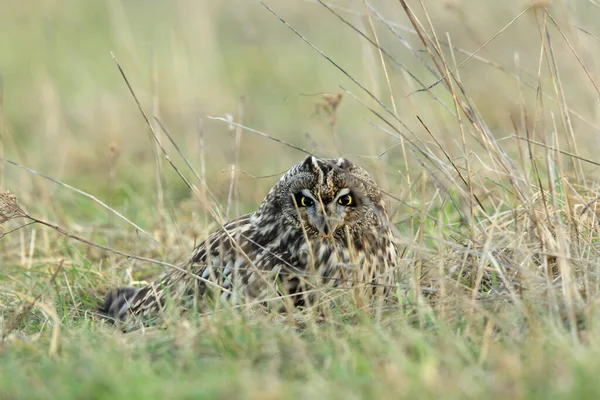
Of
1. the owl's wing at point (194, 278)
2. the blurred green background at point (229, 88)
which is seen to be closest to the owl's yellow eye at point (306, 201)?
the owl's wing at point (194, 278)

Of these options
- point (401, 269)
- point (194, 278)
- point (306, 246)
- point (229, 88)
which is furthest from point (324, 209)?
point (229, 88)

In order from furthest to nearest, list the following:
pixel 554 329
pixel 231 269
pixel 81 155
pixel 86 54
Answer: pixel 86 54 < pixel 81 155 < pixel 231 269 < pixel 554 329

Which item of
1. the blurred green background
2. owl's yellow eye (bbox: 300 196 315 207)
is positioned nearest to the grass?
the blurred green background

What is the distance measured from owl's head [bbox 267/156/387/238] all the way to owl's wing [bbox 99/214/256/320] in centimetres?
27

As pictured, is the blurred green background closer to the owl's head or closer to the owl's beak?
the owl's head

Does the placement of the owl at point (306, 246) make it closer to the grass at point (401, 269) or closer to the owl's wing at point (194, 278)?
the owl's wing at point (194, 278)

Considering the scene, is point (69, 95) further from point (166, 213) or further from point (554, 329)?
point (554, 329)

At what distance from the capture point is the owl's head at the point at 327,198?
3980mm

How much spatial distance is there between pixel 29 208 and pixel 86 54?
8743 millimetres

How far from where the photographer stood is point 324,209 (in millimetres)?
3969

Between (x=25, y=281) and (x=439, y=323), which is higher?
(x=439, y=323)

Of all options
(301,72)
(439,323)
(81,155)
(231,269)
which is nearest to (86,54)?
(301,72)

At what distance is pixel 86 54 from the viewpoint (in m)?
14.8

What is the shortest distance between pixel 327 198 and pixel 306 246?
23 centimetres
